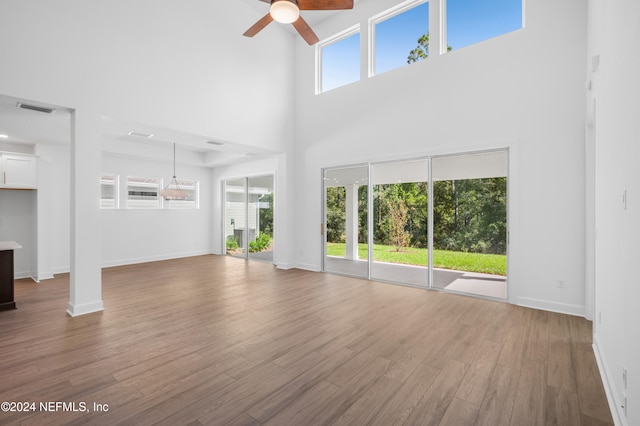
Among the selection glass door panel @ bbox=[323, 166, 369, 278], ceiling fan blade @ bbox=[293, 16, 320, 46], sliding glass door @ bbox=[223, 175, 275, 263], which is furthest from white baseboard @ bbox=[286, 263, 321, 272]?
ceiling fan blade @ bbox=[293, 16, 320, 46]

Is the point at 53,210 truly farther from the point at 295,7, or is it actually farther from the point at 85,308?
the point at 295,7

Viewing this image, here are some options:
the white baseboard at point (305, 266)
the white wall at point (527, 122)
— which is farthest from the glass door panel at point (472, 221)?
the white baseboard at point (305, 266)

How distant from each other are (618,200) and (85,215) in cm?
561

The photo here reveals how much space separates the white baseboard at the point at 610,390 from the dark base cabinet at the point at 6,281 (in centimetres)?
681

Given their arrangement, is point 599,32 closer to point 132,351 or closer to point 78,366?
point 132,351

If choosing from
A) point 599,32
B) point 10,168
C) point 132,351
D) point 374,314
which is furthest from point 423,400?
point 10,168

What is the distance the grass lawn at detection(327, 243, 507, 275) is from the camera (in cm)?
477

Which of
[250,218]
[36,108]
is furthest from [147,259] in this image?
[36,108]

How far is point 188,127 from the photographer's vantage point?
16.9 ft

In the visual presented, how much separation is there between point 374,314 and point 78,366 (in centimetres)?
321

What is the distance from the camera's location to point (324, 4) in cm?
337

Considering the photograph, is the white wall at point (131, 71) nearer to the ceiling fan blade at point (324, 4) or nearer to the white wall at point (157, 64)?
the white wall at point (157, 64)

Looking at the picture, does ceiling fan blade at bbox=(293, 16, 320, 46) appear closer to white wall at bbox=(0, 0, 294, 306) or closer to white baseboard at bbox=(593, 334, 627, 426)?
white wall at bbox=(0, 0, 294, 306)

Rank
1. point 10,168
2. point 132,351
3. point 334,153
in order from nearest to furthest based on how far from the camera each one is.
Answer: point 132,351, point 10,168, point 334,153
